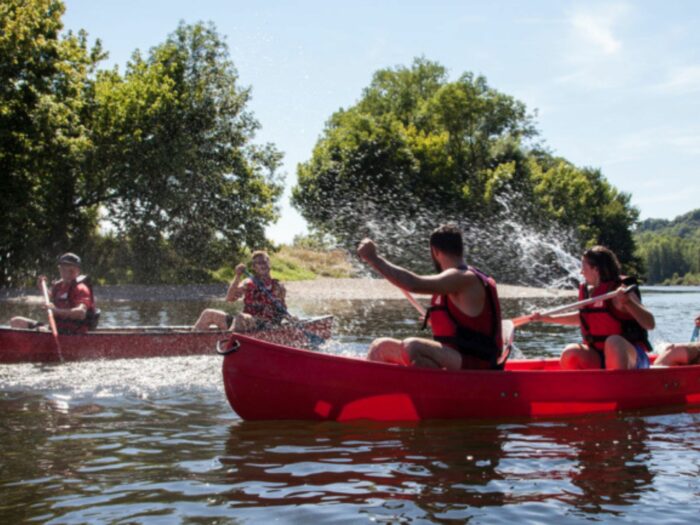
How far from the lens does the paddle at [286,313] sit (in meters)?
11.8

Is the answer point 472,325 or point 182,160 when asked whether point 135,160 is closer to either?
point 182,160

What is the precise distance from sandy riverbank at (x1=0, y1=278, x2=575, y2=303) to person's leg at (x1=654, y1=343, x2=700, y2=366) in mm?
23983

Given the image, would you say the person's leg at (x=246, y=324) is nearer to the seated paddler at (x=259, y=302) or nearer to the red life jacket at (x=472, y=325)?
the seated paddler at (x=259, y=302)

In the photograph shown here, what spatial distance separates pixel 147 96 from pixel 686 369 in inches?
1133

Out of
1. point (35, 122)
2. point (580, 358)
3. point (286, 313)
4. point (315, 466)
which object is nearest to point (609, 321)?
point (580, 358)

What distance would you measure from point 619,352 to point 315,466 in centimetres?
383

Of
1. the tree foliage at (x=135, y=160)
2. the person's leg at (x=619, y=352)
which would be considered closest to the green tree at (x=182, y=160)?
the tree foliage at (x=135, y=160)

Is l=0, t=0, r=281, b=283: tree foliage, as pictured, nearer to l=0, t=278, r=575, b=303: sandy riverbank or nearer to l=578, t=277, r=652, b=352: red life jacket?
l=0, t=278, r=575, b=303: sandy riverbank

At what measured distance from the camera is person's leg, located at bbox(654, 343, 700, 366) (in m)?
9.32

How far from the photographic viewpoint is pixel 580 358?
8797 millimetres

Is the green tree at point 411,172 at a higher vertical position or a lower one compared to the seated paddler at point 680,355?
higher

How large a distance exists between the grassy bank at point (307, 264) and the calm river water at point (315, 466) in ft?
107

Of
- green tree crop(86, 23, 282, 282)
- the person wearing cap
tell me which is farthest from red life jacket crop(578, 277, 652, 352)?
green tree crop(86, 23, 282, 282)

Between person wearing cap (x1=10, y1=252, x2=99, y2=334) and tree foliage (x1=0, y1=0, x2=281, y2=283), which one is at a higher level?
tree foliage (x1=0, y1=0, x2=281, y2=283)
